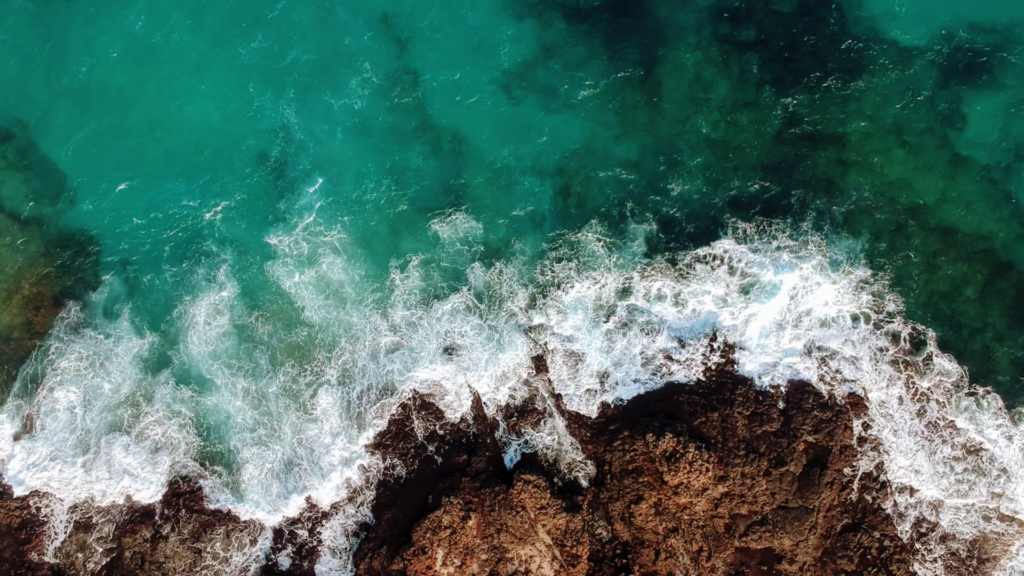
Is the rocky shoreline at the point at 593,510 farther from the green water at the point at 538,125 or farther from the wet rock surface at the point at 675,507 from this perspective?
the green water at the point at 538,125

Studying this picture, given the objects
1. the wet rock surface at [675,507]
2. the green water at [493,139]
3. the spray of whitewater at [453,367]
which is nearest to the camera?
the wet rock surface at [675,507]

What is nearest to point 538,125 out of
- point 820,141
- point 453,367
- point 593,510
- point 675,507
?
point 453,367

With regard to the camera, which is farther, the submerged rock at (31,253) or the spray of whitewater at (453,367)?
the submerged rock at (31,253)

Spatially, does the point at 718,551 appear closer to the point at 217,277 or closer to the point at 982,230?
the point at 982,230

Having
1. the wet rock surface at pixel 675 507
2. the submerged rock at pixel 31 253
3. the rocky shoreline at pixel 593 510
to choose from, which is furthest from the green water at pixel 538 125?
the wet rock surface at pixel 675 507

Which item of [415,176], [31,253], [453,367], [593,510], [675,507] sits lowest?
[593,510]

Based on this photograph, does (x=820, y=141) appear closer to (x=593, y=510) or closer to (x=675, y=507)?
(x=675, y=507)
